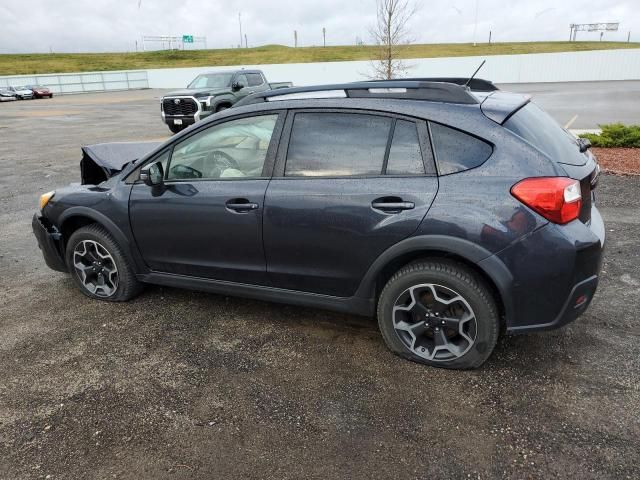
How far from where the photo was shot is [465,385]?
9.82ft

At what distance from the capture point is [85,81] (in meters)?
52.4

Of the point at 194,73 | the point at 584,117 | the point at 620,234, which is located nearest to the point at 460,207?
the point at 620,234

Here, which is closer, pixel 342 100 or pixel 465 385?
pixel 465 385

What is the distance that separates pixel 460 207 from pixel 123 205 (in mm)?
2565

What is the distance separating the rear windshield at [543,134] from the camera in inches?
116

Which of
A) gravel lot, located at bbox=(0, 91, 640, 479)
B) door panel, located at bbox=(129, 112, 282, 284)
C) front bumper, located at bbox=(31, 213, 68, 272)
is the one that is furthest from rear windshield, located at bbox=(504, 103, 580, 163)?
front bumper, located at bbox=(31, 213, 68, 272)

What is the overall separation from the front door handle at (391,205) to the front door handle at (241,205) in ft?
2.76

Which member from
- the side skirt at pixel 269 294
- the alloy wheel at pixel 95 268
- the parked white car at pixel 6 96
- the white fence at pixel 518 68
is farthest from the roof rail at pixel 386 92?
the parked white car at pixel 6 96

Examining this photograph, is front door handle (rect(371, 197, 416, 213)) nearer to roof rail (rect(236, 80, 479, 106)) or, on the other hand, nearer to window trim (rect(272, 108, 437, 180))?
window trim (rect(272, 108, 437, 180))

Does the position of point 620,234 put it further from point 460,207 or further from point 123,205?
point 123,205

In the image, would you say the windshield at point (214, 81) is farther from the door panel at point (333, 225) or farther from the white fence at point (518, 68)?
the white fence at point (518, 68)

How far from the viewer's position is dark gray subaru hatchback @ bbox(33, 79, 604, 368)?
9.24 feet

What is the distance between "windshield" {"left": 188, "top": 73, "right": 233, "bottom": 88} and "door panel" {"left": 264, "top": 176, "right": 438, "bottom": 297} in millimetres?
15022

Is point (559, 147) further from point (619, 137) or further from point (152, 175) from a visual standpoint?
point (619, 137)
